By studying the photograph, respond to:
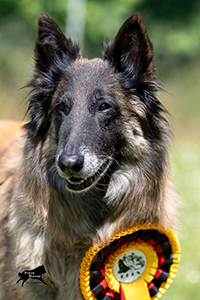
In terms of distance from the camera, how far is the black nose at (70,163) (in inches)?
105

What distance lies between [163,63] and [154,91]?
485 inches

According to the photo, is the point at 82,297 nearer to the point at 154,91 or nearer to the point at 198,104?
the point at 154,91

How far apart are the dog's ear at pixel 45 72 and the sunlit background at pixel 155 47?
4735 mm

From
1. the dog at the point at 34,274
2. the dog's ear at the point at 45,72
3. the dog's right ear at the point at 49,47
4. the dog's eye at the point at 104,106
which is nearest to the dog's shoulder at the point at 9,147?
the dog's ear at the point at 45,72

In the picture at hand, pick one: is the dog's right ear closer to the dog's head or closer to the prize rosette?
the dog's head

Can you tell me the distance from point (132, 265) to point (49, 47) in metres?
2.05

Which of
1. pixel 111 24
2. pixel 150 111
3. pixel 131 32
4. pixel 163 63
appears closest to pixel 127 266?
pixel 150 111

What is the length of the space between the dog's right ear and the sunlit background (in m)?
4.75

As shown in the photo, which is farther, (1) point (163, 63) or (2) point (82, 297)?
(1) point (163, 63)

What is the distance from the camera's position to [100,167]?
2.96m

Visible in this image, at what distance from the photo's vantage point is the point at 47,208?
3143 millimetres

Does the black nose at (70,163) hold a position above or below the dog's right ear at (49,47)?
below

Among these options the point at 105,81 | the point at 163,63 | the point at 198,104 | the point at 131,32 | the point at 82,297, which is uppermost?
the point at 163,63

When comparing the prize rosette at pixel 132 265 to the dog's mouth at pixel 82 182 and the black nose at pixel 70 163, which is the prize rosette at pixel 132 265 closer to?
the dog's mouth at pixel 82 182
